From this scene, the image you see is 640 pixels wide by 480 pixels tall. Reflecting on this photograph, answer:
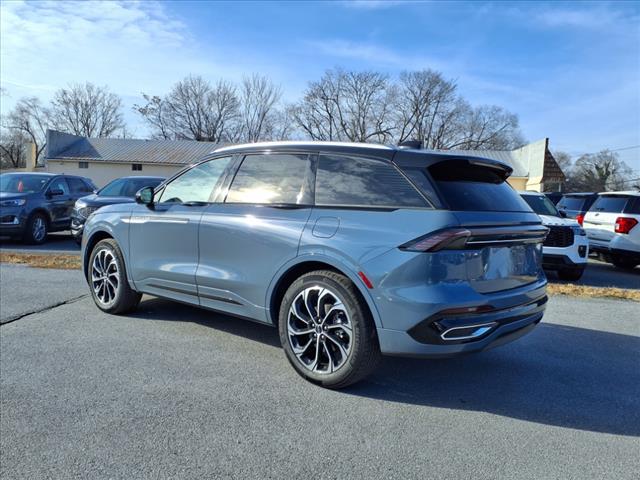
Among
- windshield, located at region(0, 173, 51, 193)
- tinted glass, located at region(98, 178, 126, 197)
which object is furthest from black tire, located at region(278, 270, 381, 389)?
windshield, located at region(0, 173, 51, 193)

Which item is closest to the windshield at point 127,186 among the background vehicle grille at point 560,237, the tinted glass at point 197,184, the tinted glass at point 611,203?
the tinted glass at point 197,184

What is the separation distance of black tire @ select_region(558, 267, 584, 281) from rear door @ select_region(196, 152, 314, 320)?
22.7 ft

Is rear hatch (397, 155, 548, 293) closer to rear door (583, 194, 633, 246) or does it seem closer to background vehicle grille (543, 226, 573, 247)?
background vehicle grille (543, 226, 573, 247)

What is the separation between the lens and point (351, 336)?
3410 millimetres

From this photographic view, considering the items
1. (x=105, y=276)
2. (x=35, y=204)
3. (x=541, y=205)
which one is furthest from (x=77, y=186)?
(x=541, y=205)

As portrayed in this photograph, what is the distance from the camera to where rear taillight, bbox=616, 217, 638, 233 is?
1002cm

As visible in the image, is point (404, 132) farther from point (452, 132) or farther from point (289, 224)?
point (289, 224)

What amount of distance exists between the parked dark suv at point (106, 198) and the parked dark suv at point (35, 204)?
46.9 inches

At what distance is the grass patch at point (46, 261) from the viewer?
8.57m

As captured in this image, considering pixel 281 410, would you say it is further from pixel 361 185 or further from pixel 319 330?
pixel 361 185

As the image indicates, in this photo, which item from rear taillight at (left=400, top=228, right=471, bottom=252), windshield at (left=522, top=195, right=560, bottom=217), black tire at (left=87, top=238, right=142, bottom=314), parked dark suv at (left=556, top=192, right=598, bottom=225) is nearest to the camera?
rear taillight at (left=400, top=228, right=471, bottom=252)

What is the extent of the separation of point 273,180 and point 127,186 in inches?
358

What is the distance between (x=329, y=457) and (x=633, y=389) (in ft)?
8.75

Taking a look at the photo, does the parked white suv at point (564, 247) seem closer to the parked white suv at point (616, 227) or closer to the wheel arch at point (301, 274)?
the parked white suv at point (616, 227)
